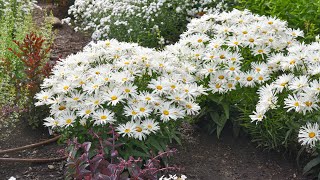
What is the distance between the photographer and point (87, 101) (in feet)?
12.7

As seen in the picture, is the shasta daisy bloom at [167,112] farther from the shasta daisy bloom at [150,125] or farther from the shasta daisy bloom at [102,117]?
the shasta daisy bloom at [102,117]

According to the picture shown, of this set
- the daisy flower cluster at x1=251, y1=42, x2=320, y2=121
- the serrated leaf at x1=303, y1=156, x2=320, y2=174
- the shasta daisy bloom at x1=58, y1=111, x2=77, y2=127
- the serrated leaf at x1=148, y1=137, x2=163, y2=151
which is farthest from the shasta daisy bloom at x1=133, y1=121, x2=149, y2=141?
the serrated leaf at x1=303, y1=156, x2=320, y2=174

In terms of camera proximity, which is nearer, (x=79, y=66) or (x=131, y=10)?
(x=79, y=66)

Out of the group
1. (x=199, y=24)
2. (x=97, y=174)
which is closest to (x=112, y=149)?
(x=97, y=174)

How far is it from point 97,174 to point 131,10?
369 centimetres

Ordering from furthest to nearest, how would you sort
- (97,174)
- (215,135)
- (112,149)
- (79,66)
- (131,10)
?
(131,10), (215,135), (79,66), (112,149), (97,174)

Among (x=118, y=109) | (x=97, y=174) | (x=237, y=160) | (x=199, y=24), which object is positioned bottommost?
(x=237, y=160)

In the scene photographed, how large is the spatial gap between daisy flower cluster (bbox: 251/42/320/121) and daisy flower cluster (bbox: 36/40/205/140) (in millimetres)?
541

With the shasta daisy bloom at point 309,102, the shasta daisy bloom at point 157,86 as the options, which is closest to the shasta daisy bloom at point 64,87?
the shasta daisy bloom at point 157,86

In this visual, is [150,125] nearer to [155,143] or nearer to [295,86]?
[155,143]

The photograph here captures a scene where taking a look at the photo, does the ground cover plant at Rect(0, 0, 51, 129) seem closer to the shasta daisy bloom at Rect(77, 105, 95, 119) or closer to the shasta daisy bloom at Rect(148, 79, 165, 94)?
the shasta daisy bloom at Rect(77, 105, 95, 119)

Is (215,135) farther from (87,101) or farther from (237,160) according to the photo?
(87,101)

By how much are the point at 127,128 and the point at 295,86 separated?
130 centimetres

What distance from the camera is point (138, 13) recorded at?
7121 millimetres
